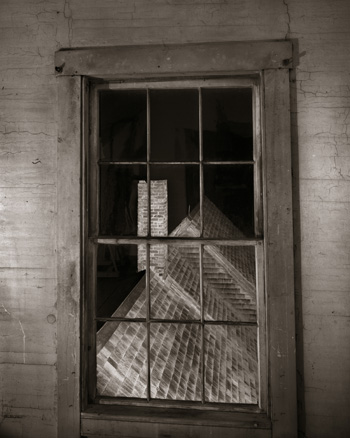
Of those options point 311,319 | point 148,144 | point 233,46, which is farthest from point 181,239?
point 233,46

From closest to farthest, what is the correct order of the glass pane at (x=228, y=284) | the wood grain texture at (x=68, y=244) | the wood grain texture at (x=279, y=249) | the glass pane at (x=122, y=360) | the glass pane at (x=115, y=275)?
the wood grain texture at (x=279, y=249), the wood grain texture at (x=68, y=244), the glass pane at (x=122, y=360), the glass pane at (x=228, y=284), the glass pane at (x=115, y=275)

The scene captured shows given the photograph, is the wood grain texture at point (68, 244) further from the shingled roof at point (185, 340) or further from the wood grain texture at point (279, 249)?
the wood grain texture at point (279, 249)

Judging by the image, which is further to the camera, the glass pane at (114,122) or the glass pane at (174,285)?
the glass pane at (174,285)

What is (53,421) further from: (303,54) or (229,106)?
(303,54)

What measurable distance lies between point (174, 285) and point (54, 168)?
5.58 meters

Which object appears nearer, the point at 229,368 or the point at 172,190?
the point at 172,190

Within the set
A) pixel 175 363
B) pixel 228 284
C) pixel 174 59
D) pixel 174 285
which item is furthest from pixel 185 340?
pixel 174 59

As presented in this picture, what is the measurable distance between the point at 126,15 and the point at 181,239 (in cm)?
143

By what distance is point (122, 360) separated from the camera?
Answer: 4.37m

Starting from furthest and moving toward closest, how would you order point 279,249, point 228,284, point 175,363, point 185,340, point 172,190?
point 228,284
point 185,340
point 175,363
point 172,190
point 279,249

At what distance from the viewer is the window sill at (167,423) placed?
1.99m

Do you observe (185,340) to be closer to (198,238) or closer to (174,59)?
(198,238)

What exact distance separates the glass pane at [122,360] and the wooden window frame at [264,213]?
135cm

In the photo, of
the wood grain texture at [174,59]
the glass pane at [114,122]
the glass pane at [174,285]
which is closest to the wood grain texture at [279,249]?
the wood grain texture at [174,59]
